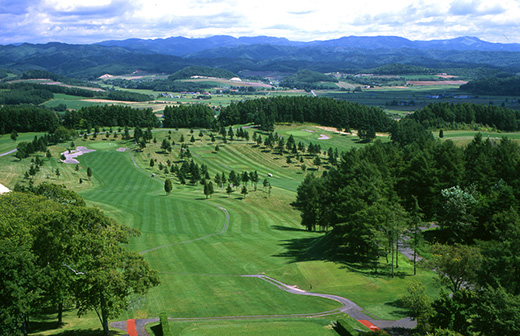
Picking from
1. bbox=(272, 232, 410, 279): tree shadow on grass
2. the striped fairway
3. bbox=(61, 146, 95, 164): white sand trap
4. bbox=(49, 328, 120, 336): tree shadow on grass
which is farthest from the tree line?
bbox=(61, 146, 95, 164): white sand trap

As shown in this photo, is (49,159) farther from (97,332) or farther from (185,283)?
(97,332)

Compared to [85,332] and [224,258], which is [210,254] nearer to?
[224,258]

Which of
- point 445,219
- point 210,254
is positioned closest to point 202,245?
point 210,254

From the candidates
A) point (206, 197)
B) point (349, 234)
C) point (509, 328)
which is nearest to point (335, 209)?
point (349, 234)

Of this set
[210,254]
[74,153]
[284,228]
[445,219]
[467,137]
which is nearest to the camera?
[445,219]

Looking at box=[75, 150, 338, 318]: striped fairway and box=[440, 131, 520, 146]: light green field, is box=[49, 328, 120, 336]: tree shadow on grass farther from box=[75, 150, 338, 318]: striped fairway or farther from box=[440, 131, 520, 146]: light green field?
box=[440, 131, 520, 146]: light green field

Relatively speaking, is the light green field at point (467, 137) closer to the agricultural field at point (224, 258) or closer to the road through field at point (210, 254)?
the agricultural field at point (224, 258)
